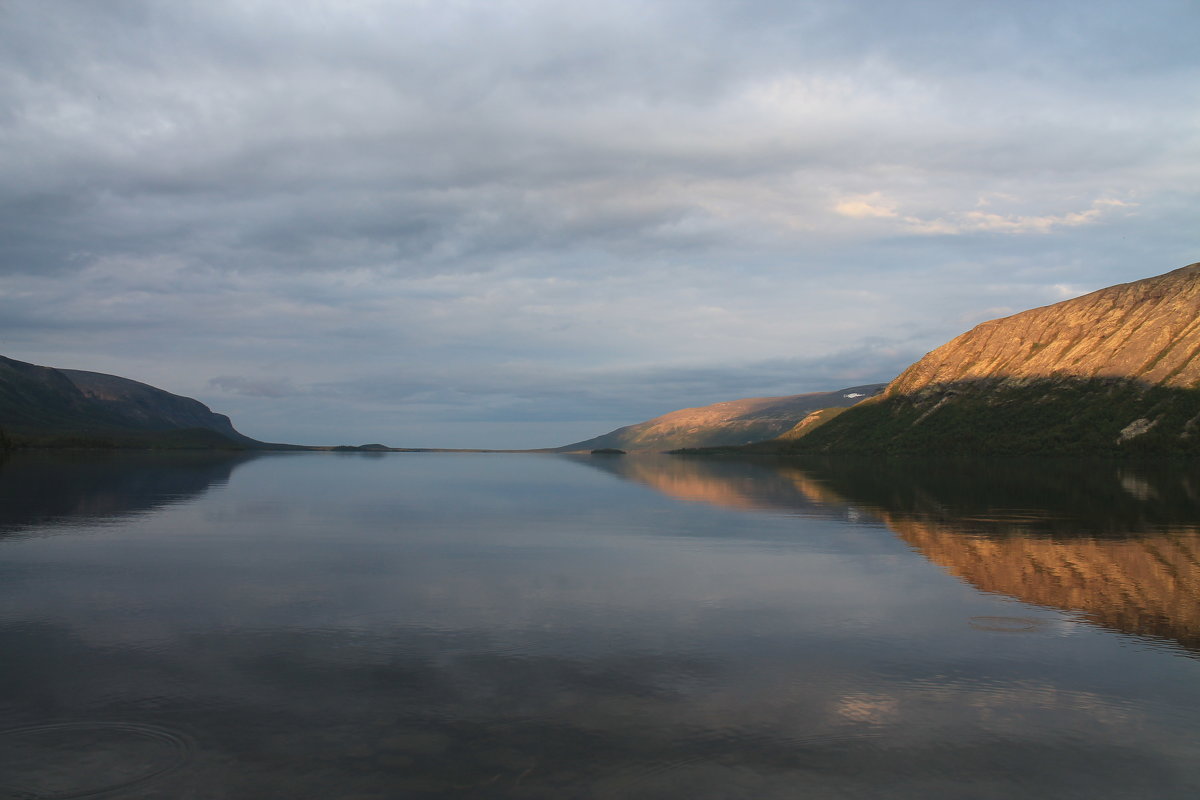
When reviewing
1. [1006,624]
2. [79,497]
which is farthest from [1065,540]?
[79,497]

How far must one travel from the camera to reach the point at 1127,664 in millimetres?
17594

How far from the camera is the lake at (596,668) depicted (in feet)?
38.8

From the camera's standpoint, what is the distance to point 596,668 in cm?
1714

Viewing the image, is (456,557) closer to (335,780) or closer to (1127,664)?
Result: (335,780)

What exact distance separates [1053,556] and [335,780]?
106 feet

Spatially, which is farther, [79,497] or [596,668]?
A: [79,497]

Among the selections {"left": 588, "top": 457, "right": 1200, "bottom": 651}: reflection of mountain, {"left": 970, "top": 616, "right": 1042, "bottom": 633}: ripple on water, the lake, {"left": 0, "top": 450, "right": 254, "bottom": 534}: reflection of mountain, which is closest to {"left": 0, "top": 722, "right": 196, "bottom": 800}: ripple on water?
the lake

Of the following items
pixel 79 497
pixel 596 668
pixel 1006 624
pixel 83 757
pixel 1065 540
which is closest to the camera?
pixel 83 757

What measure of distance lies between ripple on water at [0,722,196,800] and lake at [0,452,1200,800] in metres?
0.05

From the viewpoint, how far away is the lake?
11.8 metres

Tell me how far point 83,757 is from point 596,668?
9628 millimetres

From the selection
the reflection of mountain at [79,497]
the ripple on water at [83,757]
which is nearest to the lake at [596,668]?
the ripple on water at [83,757]

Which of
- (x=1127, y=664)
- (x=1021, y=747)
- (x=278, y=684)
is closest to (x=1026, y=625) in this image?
(x=1127, y=664)

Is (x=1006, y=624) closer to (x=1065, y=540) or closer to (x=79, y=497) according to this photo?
(x=1065, y=540)
